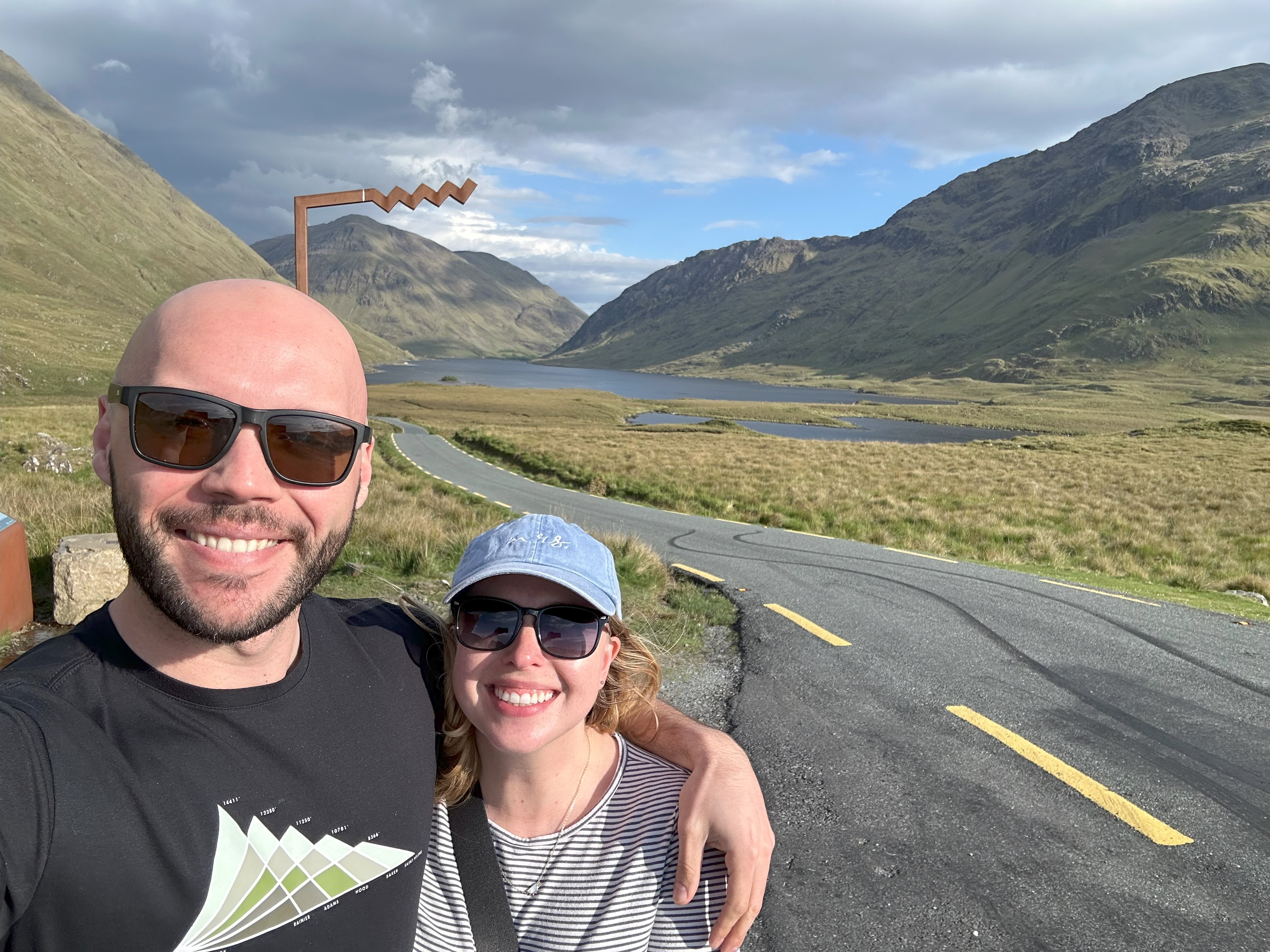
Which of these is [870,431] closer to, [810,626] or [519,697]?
[810,626]

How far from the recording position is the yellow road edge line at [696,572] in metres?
9.89

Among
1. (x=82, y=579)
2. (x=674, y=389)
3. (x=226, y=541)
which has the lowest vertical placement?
(x=82, y=579)

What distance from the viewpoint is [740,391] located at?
518 feet

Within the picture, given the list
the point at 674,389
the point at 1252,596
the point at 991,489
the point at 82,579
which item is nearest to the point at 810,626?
the point at 82,579

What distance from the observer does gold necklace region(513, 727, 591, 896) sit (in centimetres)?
194

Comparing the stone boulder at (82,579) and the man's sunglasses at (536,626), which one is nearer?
the man's sunglasses at (536,626)

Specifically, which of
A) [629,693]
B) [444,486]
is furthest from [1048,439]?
[629,693]

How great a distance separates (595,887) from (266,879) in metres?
0.77

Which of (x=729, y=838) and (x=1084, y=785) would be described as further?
(x=1084, y=785)

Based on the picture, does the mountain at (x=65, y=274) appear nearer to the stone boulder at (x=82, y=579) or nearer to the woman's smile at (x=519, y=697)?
the stone boulder at (x=82, y=579)

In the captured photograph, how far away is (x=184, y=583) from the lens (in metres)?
1.60

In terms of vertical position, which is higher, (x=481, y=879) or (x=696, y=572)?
(x=481, y=879)

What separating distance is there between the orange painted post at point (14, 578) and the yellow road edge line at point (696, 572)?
6924 millimetres

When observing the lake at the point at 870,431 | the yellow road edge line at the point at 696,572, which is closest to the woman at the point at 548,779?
the yellow road edge line at the point at 696,572
